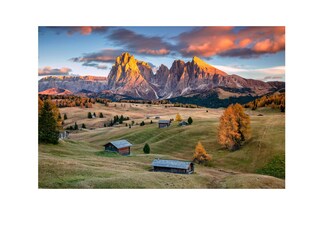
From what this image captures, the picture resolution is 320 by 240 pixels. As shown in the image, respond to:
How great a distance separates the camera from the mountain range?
21.7 meters

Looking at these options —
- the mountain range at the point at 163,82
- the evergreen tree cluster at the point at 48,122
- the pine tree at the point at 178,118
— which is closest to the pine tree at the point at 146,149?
the pine tree at the point at 178,118

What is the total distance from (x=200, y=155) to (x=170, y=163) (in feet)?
8.23

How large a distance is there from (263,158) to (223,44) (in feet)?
28.8

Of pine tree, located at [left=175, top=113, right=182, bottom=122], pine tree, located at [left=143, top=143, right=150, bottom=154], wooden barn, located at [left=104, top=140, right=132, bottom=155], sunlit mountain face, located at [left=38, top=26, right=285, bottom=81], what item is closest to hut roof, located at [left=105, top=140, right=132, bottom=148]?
wooden barn, located at [left=104, top=140, right=132, bottom=155]

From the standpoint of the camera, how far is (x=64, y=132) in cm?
2342

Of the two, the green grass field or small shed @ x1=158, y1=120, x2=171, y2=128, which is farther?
small shed @ x1=158, y1=120, x2=171, y2=128

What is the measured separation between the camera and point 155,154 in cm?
2311

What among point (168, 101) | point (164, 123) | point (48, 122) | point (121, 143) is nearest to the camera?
point (48, 122)

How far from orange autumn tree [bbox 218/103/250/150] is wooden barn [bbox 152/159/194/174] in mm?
3592

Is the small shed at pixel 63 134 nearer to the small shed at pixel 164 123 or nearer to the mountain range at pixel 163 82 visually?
the mountain range at pixel 163 82

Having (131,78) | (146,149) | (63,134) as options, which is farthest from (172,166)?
(63,134)

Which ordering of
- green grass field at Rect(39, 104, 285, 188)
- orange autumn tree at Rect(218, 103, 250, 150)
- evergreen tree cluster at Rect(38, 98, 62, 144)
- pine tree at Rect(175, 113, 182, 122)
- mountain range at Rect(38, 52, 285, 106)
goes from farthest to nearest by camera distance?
pine tree at Rect(175, 113, 182, 122)
orange autumn tree at Rect(218, 103, 250, 150)
mountain range at Rect(38, 52, 285, 106)
evergreen tree cluster at Rect(38, 98, 62, 144)
green grass field at Rect(39, 104, 285, 188)

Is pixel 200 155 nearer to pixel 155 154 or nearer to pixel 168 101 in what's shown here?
pixel 155 154

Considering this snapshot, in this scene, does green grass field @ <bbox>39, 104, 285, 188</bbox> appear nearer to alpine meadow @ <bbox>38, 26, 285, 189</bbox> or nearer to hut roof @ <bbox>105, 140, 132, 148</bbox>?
alpine meadow @ <bbox>38, 26, 285, 189</bbox>
